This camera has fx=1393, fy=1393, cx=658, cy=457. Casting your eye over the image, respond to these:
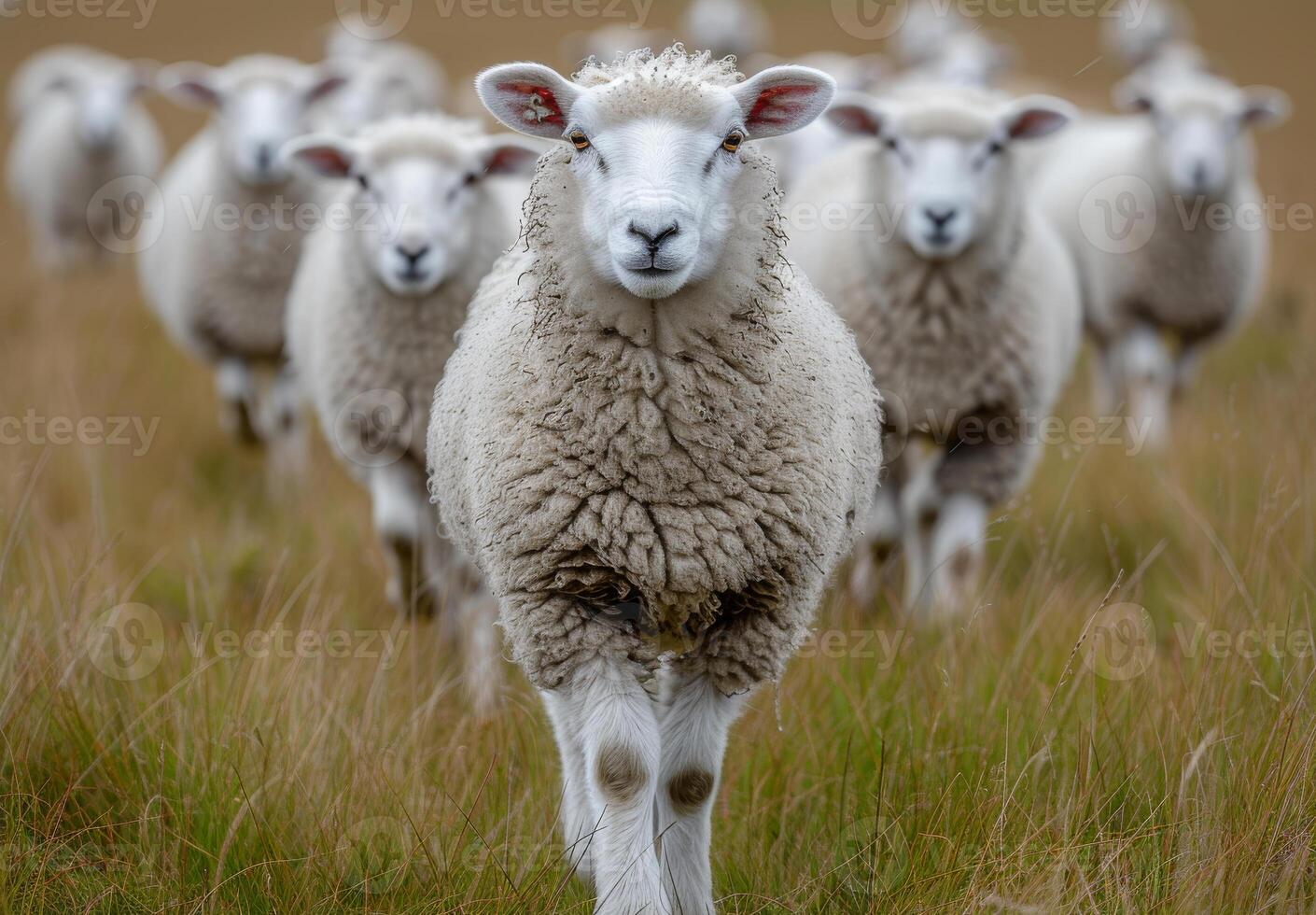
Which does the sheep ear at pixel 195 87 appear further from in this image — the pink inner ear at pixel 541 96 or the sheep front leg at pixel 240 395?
the pink inner ear at pixel 541 96

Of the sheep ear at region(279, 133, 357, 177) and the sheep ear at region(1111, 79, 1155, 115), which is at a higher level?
the sheep ear at region(1111, 79, 1155, 115)

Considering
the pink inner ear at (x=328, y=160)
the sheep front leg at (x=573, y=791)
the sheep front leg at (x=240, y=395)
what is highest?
the pink inner ear at (x=328, y=160)

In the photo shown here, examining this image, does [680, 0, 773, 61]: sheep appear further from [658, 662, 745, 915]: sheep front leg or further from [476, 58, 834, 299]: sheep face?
[658, 662, 745, 915]: sheep front leg

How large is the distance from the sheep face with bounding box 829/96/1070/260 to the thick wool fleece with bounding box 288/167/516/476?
4.16 ft

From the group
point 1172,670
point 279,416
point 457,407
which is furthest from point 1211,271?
point 457,407

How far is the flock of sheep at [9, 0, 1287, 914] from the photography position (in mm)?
2646

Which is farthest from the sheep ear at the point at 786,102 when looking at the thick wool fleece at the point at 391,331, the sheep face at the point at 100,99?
the sheep face at the point at 100,99

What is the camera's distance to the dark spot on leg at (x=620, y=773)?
2.62 m

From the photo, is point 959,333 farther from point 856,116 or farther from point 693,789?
point 693,789

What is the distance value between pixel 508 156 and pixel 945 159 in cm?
139

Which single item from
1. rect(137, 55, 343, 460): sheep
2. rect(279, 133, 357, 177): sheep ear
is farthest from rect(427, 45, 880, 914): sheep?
rect(137, 55, 343, 460): sheep

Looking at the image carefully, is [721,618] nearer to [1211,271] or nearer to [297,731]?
[297,731]

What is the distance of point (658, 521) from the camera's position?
8.62 feet

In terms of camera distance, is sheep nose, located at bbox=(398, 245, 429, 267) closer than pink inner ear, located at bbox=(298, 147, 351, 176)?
Yes
